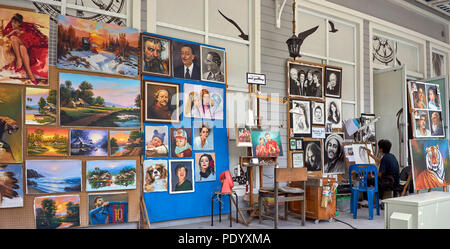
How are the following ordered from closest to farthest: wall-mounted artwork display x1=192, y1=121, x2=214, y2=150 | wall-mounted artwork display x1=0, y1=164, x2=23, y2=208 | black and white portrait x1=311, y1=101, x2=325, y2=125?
wall-mounted artwork display x1=0, y1=164, x2=23, y2=208 < wall-mounted artwork display x1=192, y1=121, x2=214, y2=150 < black and white portrait x1=311, y1=101, x2=325, y2=125

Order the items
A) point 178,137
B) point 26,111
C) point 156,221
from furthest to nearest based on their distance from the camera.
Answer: point 178,137 → point 156,221 → point 26,111

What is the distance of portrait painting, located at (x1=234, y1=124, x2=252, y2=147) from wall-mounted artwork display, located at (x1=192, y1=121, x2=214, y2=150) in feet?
1.30

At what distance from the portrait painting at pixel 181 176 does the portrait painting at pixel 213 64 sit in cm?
132

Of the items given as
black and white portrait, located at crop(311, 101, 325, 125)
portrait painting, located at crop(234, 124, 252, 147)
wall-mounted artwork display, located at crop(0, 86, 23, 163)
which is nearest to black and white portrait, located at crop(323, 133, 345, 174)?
black and white portrait, located at crop(311, 101, 325, 125)

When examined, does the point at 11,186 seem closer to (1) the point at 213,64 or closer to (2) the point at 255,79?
(1) the point at 213,64

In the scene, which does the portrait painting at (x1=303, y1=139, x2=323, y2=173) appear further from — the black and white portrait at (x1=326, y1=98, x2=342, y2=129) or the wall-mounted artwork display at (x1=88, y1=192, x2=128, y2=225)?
the wall-mounted artwork display at (x1=88, y1=192, x2=128, y2=225)

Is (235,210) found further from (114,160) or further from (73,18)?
(73,18)

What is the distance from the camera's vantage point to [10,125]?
12.3 ft

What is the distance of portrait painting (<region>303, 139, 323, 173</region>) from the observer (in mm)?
6297

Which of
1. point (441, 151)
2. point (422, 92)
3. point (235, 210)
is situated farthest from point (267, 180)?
point (422, 92)

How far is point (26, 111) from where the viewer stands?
384 cm

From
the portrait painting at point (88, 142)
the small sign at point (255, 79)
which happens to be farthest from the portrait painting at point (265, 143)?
the portrait painting at point (88, 142)
